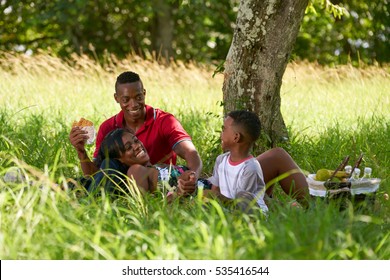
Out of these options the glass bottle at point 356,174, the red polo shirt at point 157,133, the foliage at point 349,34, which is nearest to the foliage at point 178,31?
the foliage at point 349,34

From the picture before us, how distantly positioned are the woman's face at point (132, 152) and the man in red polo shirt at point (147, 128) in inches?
12.3

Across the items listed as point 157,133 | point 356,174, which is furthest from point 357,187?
point 157,133

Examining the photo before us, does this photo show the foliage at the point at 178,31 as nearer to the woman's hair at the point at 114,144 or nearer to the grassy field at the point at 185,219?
the grassy field at the point at 185,219

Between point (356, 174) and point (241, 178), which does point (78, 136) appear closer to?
point (241, 178)

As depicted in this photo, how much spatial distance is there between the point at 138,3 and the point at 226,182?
1510 cm

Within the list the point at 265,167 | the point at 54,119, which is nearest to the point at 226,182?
the point at 265,167

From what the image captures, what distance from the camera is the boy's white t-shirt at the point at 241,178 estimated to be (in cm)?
530

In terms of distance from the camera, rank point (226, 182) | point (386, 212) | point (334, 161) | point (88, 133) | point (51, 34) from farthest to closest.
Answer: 1. point (51, 34)
2. point (334, 161)
3. point (88, 133)
4. point (226, 182)
5. point (386, 212)

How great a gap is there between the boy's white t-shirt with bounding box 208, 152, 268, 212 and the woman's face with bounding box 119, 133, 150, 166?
24.6 inches

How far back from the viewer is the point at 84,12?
1998cm

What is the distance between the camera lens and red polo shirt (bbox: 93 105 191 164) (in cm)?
619

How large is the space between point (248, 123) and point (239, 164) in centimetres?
28

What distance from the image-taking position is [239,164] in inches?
212

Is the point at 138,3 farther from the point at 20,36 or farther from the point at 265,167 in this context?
the point at 265,167
